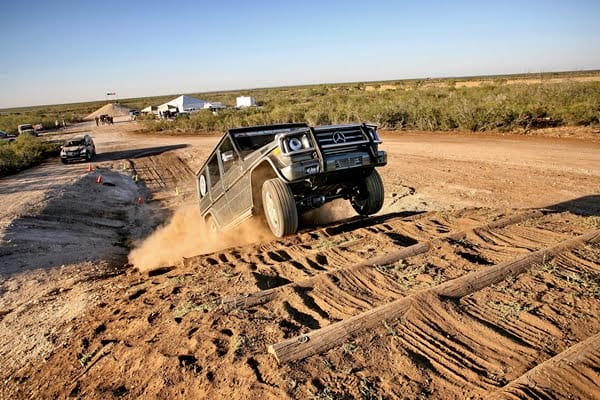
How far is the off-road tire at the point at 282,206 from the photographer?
218 inches

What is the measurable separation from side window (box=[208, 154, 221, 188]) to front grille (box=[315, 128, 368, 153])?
2.57m

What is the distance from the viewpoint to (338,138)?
225 inches

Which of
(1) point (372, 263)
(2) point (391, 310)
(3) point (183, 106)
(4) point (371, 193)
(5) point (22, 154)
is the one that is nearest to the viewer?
(2) point (391, 310)

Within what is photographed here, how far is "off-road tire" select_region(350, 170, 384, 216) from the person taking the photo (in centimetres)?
Answer: 648

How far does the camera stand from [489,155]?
49.1ft

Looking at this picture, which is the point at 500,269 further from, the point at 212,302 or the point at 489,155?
the point at 489,155

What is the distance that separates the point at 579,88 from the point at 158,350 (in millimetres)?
26710

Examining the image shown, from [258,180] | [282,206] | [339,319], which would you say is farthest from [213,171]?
[339,319]

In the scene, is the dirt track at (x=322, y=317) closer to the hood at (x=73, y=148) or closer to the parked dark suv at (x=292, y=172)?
the parked dark suv at (x=292, y=172)

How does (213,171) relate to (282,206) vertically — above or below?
above

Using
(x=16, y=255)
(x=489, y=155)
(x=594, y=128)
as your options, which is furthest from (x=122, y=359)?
(x=594, y=128)

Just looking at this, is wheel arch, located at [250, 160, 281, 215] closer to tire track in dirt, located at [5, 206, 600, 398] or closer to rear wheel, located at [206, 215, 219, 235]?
tire track in dirt, located at [5, 206, 600, 398]

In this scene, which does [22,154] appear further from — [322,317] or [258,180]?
[322,317]

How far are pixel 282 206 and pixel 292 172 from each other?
0.51m
